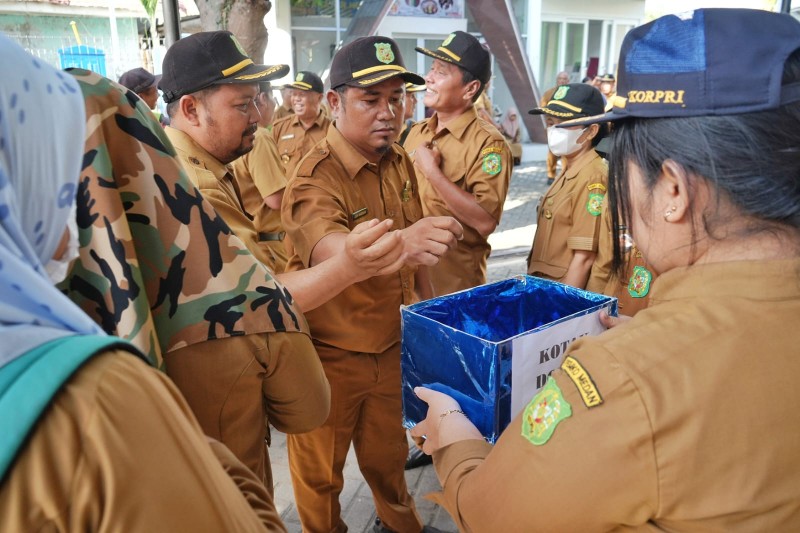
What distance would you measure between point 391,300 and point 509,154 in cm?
143

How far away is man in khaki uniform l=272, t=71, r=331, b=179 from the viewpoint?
612 cm

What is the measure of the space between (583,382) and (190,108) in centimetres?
210

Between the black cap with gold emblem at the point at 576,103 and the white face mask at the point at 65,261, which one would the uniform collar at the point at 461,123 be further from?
the white face mask at the point at 65,261

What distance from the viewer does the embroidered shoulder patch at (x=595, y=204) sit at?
2959 millimetres

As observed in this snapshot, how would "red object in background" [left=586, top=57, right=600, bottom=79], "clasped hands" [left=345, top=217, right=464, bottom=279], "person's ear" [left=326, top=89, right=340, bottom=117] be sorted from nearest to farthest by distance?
"clasped hands" [left=345, top=217, right=464, bottom=279] < "person's ear" [left=326, top=89, right=340, bottom=117] < "red object in background" [left=586, top=57, right=600, bottom=79]

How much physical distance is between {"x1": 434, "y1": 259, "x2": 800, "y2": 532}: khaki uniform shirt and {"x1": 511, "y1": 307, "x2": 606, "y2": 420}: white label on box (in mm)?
452

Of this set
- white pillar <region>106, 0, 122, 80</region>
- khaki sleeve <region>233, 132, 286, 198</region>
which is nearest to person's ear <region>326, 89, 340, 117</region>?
khaki sleeve <region>233, 132, 286, 198</region>

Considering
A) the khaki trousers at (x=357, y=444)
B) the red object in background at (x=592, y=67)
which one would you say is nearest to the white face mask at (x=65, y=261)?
the khaki trousers at (x=357, y=444)

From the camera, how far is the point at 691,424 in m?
0.93

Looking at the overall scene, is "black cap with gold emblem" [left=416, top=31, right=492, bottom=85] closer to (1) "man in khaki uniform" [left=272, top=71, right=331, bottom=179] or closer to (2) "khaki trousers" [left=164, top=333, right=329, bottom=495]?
(1) "man in khaki uniform" [left=272, top=71, right=331, bottom=179]

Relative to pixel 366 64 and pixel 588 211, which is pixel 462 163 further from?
pixel 366 64

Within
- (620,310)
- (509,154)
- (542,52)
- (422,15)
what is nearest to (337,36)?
(422,15)

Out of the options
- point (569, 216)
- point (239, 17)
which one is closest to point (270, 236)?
point (569, 216)

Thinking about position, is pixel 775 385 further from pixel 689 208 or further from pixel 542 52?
pixel 542 52
